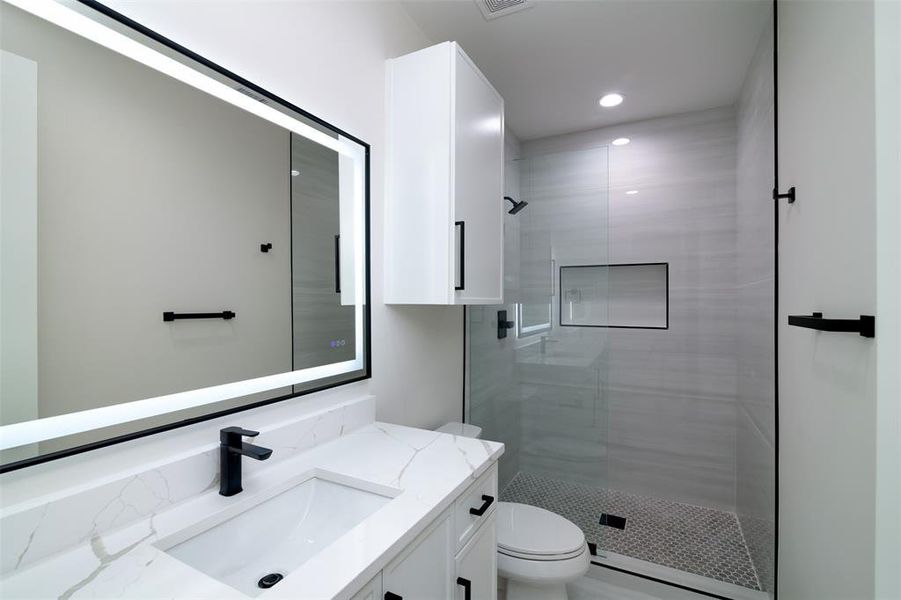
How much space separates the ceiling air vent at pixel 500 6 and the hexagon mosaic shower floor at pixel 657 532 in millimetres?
2337

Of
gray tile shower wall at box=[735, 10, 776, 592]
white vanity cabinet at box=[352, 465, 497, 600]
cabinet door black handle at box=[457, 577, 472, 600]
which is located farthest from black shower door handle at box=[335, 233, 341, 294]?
gray tile shower wall at box=[735, 10, 776, 592]

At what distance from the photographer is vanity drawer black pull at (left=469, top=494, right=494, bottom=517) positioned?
1.14 m

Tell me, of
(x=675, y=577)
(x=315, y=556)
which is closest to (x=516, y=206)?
(x=315, y=556)

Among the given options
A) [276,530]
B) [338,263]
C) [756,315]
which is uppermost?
[338,263]

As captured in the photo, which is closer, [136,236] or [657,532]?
[136,236]

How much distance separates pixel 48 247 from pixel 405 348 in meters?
1.21

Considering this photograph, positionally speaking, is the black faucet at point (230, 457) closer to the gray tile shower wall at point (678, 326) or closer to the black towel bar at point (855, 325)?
the black towel bar at point (855, 325)

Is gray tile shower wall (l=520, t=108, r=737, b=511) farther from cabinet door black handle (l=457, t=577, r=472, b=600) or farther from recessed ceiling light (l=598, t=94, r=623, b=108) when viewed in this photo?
cabinet door black handle (l=457, t=577, r=472, b=600)

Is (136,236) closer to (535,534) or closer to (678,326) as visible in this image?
(535,534)

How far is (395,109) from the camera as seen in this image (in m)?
1.61

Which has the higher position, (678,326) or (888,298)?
(888,298)

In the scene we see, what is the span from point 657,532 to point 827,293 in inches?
71.5

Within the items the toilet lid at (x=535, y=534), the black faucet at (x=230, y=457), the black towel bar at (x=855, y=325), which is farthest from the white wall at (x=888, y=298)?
the black faucet at (x=230, y=457)

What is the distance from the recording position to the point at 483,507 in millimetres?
1196
